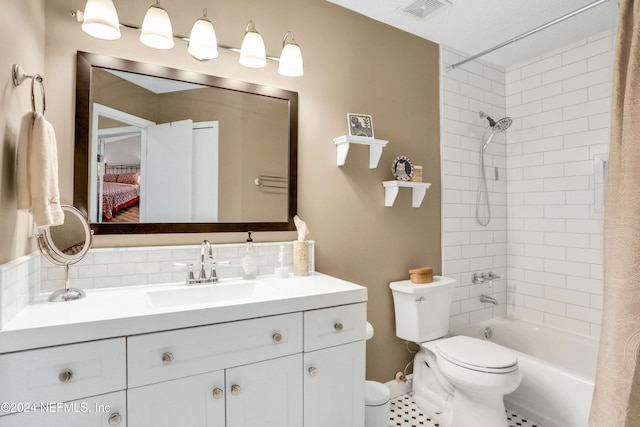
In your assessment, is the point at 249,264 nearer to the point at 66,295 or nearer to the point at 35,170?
the point at 66,295

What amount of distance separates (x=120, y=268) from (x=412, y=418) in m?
1.92

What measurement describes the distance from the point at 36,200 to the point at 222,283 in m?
0.83

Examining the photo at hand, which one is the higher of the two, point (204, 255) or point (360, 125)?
point (360, 125)

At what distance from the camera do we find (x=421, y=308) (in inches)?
90.8

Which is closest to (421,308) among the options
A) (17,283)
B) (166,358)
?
(166,358)

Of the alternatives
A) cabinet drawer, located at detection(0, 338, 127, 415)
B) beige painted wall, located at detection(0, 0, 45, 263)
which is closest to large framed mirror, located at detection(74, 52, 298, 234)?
beige painted wall, located at detection(0, 0, 45, 263)

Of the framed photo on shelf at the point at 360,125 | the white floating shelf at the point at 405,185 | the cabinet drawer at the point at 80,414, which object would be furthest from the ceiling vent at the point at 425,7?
the cabinet drawer at the point at 80,414

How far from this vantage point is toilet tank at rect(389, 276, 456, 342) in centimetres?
230

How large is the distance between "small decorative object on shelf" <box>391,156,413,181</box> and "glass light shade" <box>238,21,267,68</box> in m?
1.09

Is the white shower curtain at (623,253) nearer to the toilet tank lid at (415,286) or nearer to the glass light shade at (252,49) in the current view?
the toilet tank lid at (415,286)

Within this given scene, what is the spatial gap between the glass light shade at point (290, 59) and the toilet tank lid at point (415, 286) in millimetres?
1479

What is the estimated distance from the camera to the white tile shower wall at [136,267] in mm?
1541

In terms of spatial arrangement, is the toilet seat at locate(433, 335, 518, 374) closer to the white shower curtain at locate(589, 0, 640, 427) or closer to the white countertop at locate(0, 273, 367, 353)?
the white shower curtain at locate(589, 0, 640, 427)

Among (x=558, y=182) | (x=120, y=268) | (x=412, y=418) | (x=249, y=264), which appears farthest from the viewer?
(x=558, y=182)
